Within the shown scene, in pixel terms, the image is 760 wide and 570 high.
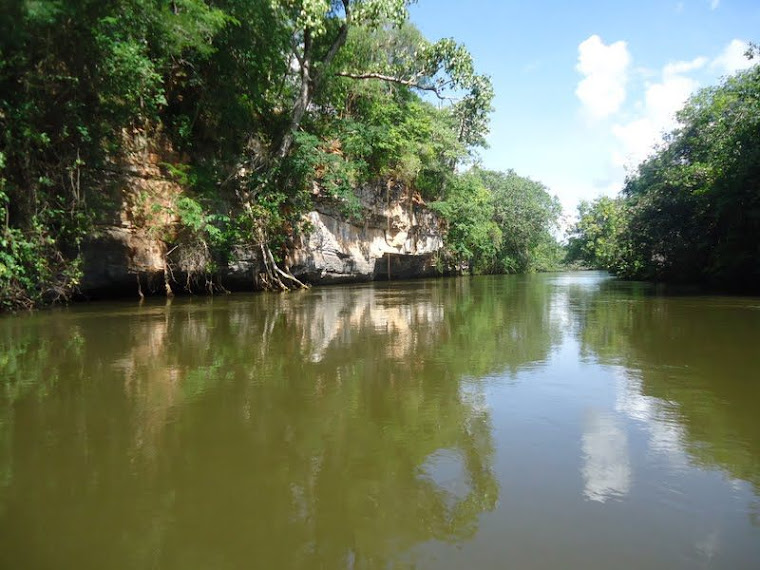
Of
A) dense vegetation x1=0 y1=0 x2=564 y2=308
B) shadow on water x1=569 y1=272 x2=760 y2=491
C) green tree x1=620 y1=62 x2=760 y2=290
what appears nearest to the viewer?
shadow on water x1=569 y1=272 x2=760 y2=491

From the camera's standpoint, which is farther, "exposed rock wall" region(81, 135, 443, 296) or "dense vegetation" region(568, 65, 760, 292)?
"dense vegetation" region(568, 65, 760, 292)

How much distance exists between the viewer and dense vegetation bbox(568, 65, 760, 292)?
16.7 m

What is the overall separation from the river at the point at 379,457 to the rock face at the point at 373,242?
13612mm

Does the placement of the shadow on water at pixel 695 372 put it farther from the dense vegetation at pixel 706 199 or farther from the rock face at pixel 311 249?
→ the rock face at pixel 311 249

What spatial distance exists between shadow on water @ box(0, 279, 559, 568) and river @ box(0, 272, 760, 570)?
1 centimetres

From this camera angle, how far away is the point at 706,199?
1923cm

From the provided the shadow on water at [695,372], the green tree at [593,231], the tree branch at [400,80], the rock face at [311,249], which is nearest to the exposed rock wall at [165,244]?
the rock face at [311,249]

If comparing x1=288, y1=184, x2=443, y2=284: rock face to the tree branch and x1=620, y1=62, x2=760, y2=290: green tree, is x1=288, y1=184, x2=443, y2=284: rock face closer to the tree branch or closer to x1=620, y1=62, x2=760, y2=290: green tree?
the tree branch

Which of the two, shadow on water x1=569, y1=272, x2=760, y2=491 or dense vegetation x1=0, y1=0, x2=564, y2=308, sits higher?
dense vegetation x1=0, y1=0, x2=564, y2=308

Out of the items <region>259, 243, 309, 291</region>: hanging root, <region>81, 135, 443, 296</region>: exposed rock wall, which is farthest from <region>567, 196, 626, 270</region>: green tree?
<region>259, 243, 309, 291</region>: hanging root

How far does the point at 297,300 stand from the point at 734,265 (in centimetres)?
1486

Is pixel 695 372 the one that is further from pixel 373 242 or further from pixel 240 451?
pixel 373 242

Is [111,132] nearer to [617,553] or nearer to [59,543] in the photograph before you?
[59,543]

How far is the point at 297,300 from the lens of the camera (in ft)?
44.8
